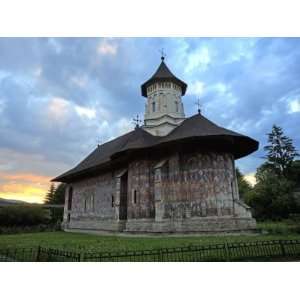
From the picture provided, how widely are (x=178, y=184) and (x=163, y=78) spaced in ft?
40.1

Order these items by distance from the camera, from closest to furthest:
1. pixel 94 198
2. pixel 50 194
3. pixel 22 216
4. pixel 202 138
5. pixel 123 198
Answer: pixel 202 138, pixel 123 198, pixel 94 198, pixel 22 216, pixel 50 194

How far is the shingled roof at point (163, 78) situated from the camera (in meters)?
24.9

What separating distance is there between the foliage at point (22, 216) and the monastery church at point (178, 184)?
381 inches

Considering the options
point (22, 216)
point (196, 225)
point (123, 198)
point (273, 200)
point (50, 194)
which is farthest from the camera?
point (50, 194)

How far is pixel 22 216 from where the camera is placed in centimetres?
2761

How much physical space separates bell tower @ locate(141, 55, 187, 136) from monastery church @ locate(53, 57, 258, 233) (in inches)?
99.0

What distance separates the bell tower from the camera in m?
24.1

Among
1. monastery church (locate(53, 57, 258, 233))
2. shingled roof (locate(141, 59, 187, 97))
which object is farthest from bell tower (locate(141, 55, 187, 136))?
monastery church (locate(53, 57, 258, 233))

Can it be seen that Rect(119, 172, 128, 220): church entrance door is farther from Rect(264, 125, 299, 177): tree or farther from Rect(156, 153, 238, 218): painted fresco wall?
Rect(264, 125, 299, 177): tree

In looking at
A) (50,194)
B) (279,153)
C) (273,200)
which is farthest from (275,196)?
(50,194)

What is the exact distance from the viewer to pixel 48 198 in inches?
2103

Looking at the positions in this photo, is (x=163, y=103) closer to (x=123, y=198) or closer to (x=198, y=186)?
(x=123, y=198)

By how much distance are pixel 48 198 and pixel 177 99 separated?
128 ft

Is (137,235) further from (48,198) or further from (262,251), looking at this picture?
(48,198)
